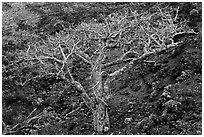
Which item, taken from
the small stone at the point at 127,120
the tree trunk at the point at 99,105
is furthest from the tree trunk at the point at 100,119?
the small stone at the point at 127,120

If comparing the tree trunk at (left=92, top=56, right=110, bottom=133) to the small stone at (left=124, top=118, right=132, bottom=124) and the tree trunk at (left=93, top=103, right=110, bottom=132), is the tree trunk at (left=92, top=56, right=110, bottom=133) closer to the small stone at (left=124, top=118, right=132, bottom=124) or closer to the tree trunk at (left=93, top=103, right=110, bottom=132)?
the tree trunk at (left=93, top=103, right=110, bottom=132)

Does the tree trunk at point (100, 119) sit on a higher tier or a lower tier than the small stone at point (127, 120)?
higher

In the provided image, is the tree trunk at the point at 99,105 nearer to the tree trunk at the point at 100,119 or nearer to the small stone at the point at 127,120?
the tree trunk at the point at 100,119

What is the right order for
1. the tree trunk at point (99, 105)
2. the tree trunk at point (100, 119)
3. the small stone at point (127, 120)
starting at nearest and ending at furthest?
the tree trunk at point (99, 105) → the tree trunk at point (100, 119) → the small stone at point (127, 120)

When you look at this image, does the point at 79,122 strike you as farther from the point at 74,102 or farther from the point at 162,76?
the point at 162,76

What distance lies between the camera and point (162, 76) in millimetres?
17859

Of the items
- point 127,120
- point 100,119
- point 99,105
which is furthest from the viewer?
point 127,120

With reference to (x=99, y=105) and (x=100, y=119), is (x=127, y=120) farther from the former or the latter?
(x=99, y=105)

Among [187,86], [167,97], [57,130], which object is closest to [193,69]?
[187,86]

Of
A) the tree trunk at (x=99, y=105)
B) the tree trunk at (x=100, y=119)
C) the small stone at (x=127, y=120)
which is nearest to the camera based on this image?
the tree trunk at (x=99, y=105)

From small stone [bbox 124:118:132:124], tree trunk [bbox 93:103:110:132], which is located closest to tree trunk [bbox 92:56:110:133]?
tree trunk [bbox 93:103:110:132]

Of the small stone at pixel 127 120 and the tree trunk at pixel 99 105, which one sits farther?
the small stone at pixel 127 120

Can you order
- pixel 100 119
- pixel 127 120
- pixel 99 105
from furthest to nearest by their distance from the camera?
pixel 127 120
pixel 100 119
pixel 99 105

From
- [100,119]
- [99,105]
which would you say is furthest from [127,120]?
[99,105]
